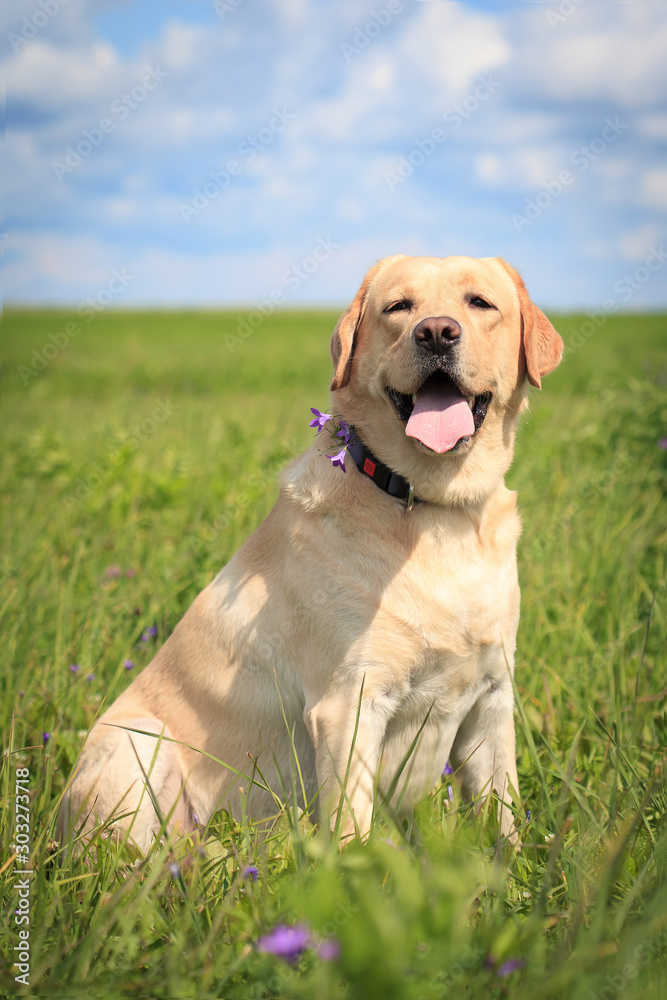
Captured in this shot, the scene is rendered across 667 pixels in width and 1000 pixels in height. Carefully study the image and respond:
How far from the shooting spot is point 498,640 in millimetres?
2299

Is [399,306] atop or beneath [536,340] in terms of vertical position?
atop

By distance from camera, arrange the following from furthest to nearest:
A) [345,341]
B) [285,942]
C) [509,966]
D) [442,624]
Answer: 1. [345,341]
2. [442,624]
3. [509,966]
4. [285,942]

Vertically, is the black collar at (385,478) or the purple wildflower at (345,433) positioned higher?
the purple wildflower at (345,433)

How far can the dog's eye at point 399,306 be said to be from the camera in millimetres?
2514

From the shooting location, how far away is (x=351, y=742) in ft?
6.89

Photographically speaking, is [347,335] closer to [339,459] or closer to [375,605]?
[339,459]

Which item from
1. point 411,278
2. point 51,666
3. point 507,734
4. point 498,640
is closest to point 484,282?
point 411,278

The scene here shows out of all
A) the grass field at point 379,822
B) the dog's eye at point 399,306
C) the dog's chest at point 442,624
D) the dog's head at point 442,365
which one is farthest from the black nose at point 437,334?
the grass field at point 379,822

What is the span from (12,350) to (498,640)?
22.4 m

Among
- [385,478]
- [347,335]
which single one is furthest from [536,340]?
[385,478]

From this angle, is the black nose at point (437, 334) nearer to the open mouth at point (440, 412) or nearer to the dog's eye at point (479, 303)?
the open mouth at point (440, 412)

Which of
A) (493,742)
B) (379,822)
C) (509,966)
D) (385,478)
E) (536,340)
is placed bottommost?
(493,742)

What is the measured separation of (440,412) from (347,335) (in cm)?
54

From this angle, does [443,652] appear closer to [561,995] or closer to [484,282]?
[561,995]
